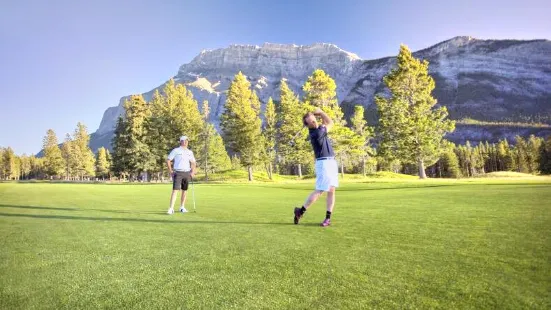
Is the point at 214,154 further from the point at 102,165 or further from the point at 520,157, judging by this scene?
the point at 520,157

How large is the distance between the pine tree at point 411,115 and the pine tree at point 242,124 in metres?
21.8

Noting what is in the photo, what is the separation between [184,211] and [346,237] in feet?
21.1

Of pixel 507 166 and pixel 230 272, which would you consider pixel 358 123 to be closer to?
pixel 230 272

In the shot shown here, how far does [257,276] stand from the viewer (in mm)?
3760

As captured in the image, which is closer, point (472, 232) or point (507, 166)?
point (472, 232)

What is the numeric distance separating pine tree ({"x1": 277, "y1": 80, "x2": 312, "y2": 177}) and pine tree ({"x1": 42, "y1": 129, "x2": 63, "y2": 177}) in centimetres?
6990

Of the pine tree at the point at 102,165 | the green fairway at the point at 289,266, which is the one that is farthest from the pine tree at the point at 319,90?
the pine tree at the point at 102,165

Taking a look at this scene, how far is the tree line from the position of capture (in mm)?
38500

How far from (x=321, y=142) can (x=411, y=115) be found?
34.2 m

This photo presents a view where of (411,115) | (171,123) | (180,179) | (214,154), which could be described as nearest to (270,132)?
(171,123)

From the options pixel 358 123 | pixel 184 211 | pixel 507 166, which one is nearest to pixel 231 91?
pixel 358 123

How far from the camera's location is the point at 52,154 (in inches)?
3942

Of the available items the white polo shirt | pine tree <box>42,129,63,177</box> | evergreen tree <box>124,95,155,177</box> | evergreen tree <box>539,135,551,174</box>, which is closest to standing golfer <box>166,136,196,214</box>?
the white polo shirt

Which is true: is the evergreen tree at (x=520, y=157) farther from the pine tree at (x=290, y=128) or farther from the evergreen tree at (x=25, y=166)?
the evergreen tree at (x=25, y=166)
